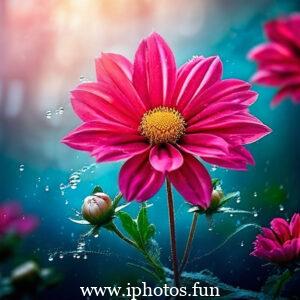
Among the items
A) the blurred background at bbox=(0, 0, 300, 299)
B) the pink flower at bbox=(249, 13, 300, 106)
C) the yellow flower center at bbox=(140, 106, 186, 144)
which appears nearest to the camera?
the pink flower at bbox=(249, 13, 300, 106)

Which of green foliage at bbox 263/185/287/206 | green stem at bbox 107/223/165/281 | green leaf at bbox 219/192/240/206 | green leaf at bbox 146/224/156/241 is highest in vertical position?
green foliage at bbox 263/185/287/206

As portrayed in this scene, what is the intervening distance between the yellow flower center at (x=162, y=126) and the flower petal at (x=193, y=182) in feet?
0.12

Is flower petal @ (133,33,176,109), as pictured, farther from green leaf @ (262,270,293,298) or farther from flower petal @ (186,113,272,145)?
green leaf @ (262,270,293,298)

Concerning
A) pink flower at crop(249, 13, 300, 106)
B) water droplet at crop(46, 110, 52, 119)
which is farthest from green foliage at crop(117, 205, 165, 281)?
pink flower at crop(249, 13, 300, 106)

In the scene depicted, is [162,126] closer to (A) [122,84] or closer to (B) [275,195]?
(A) [122,84]

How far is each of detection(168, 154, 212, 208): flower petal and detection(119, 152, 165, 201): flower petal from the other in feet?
0.08

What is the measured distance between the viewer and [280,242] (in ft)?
2.42

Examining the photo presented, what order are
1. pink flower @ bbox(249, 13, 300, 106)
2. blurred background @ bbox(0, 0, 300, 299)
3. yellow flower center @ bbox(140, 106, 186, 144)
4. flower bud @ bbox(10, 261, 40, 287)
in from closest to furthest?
1. pink flower @ bbox(249, 13, 300, 106)
2. flower bud @ bbox(10, 261, 40, 287)
3. yellow flower center @ bbox(140, 106, 186, 144)
4. blurred background @ bbox(0, 0, 300, 299)

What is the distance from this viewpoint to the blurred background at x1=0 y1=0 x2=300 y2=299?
794 millimetres

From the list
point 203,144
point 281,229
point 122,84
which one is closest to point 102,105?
point 122,84

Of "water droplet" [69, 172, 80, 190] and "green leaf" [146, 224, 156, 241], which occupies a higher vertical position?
"water droplet" [69, 172, 80, 190]

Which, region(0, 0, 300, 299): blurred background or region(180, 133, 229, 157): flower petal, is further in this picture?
region(0, 0, 300, 299): blurred background

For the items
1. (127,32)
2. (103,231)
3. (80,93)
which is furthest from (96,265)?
(127,32)

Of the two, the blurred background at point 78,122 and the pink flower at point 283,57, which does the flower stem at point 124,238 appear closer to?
the blurred background at point 78,122
